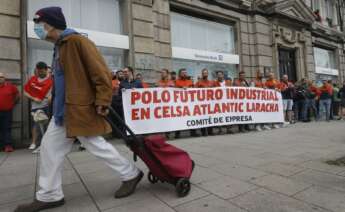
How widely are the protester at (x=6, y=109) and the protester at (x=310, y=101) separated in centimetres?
1065

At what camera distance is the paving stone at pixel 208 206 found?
2.54 m

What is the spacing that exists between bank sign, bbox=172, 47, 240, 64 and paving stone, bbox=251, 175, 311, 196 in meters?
7.86

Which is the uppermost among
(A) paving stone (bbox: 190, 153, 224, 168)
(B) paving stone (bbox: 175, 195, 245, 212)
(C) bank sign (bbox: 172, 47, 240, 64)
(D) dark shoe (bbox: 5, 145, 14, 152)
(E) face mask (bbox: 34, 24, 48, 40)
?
(C) bank sign (bbox: 172, 47, 240, 64)

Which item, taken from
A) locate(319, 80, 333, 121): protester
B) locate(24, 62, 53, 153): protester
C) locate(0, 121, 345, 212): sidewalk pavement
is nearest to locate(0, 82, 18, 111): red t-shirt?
locate(24, 62, 53, 153): protester

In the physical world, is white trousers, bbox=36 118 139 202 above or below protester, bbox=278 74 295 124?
below

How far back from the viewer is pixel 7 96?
6340 millimetres

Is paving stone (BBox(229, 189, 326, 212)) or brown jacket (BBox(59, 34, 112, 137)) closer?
paving stone (BBox(229, 189, 326, 212))

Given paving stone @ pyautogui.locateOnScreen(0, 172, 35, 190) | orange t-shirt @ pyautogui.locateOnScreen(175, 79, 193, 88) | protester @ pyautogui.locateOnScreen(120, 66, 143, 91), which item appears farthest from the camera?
orange t-shirt @ pyautogui.locateOnScreen(175, 79, 193, 88)

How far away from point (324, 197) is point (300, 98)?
10330 millimetres

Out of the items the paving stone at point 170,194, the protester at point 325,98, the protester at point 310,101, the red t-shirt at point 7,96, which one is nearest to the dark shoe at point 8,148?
the red t-shirt at point 7,96

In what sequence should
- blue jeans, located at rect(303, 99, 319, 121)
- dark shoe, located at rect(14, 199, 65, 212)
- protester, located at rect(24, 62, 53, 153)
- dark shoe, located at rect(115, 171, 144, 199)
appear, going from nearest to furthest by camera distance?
1. dark shoe, located at rect(14, 199, 65, 212)
2. dark shoe, located at rect(115, 171, 144, 199)
3. protester, located at rect(24, 62, 53, 153)
4. blue jeans, located at rect(303, 99, 319, 121)

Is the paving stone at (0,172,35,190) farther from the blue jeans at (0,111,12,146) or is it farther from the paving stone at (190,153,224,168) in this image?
the blue jeans at (0,111,12,146)

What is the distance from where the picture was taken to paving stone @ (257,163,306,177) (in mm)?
3644

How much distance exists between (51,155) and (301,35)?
16515mm
